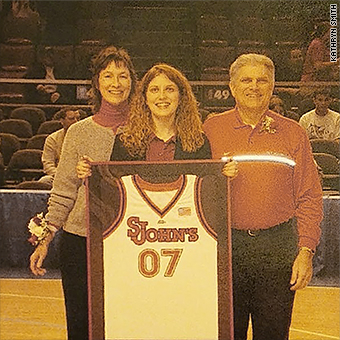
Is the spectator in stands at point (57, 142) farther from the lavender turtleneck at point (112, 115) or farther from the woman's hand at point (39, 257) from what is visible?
the woman's hand at point (39, 257)

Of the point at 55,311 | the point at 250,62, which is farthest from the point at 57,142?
the point at 250,62

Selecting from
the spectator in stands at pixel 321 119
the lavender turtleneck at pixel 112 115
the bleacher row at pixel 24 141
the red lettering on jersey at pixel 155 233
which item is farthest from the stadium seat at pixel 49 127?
the spectator in stands at pixel 321 119

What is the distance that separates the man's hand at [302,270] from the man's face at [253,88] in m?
0.48

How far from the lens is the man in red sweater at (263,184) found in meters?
1.98

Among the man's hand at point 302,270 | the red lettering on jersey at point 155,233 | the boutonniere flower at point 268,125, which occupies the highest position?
the boutonniere flower at point 268,125

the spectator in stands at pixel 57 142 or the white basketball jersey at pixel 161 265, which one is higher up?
the spectator in stands at pixel 57 142

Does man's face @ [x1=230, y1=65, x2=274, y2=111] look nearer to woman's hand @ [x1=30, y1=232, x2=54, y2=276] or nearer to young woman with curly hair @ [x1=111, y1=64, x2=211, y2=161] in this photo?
young woman with curly hair @ [x1=111, y1=64, x2=211, y2=161]

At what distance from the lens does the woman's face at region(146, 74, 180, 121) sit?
6.54ft

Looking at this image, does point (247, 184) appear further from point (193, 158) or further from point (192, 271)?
point (192, 271)

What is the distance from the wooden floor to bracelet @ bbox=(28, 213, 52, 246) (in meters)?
0.13

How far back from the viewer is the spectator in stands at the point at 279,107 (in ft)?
6.54

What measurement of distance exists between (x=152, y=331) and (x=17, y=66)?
37.3 inches

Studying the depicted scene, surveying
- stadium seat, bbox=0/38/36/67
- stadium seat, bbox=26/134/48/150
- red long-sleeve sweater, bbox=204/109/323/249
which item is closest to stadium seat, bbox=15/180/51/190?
stadium seat, bbox=26/134/48/150

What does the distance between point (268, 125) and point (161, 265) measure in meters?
0.55
